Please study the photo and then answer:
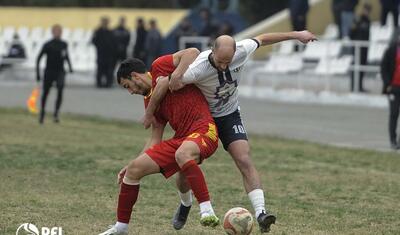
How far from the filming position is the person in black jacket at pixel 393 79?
17656 mm

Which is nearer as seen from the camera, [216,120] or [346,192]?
[216,120]

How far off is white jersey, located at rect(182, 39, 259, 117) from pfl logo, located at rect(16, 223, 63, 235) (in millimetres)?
1632

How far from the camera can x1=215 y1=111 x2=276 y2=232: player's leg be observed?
928cm

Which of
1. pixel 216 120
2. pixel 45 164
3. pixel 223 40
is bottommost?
pixel 45 164

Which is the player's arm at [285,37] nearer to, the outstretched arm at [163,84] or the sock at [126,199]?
the outstretched arm at [163,84]

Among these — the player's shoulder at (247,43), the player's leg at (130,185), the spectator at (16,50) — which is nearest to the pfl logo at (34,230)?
the player's leg at (130,185)

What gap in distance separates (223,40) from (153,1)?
38298 millimetres

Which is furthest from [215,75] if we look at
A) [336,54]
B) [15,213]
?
[336,54]

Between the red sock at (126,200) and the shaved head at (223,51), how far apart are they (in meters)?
1.20

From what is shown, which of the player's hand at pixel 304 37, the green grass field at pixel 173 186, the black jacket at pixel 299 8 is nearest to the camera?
the player's hand at pixel 304 37

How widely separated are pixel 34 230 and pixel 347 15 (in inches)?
825

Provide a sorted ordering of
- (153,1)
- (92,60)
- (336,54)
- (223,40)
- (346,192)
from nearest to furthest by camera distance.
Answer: (223,40), (346,192), (336,54), (92,60), (153,1)

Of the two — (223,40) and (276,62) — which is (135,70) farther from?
(276,62)

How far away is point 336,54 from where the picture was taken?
1119 inches
